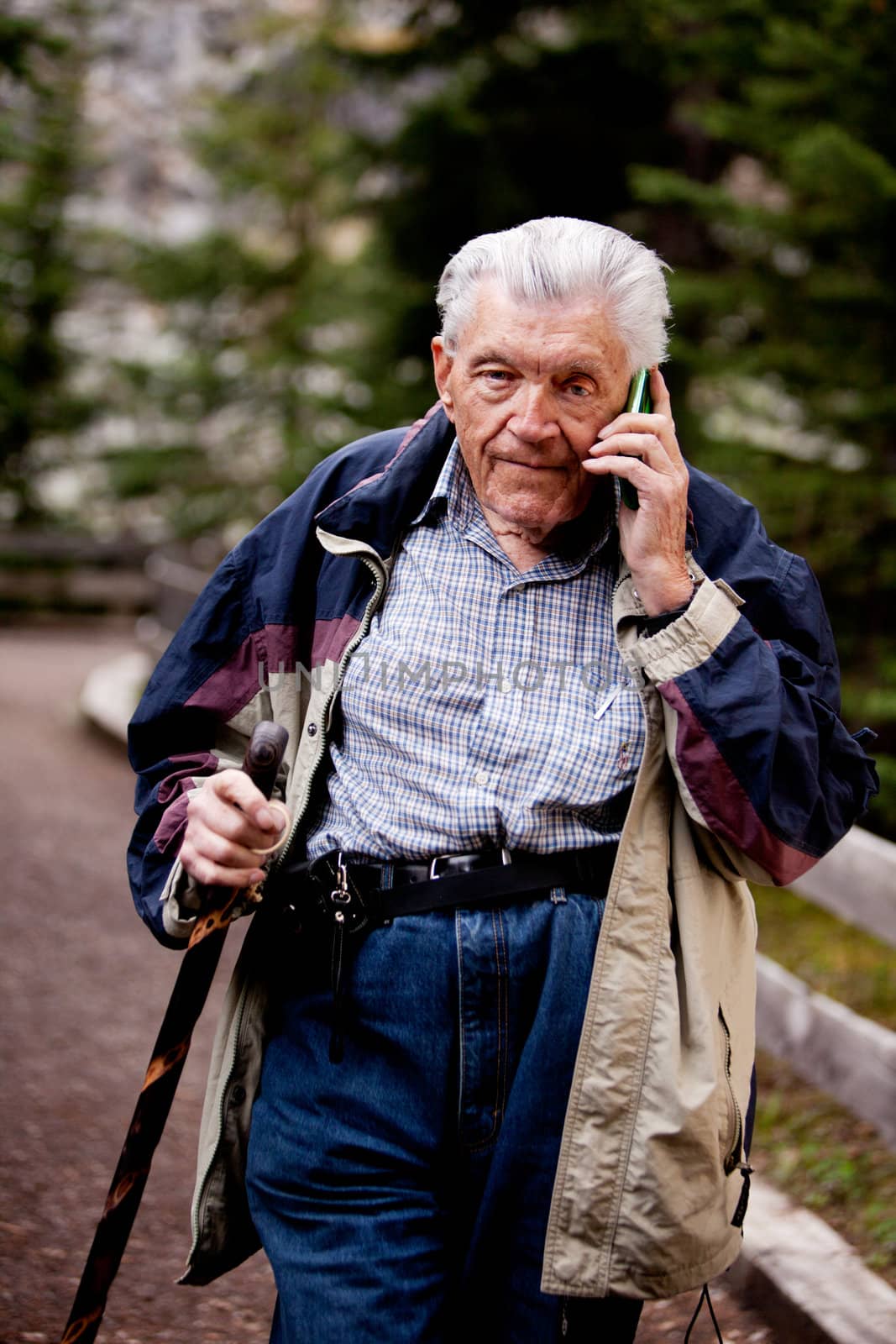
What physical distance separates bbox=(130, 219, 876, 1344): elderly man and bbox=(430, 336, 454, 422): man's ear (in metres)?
0.03

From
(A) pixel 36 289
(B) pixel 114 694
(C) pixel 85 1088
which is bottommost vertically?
Answer: (B) pixel 114 694

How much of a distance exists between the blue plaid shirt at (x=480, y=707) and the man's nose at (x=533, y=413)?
181mm

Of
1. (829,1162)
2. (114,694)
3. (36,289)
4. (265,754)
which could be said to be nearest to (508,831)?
(265,754)

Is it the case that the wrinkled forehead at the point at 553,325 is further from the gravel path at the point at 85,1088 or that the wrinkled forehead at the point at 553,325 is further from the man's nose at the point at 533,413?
the gravel path at the point at 85,1088

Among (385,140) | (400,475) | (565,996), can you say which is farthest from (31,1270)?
(385,140)

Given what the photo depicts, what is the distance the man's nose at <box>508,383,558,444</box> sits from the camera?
203cm

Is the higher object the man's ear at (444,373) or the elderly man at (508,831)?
the man's ear at (444,373)

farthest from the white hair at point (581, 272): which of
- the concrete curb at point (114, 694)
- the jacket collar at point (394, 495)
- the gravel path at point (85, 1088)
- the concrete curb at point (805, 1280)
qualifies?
the concrete curb at point (114, 694)

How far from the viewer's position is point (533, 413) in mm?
2025

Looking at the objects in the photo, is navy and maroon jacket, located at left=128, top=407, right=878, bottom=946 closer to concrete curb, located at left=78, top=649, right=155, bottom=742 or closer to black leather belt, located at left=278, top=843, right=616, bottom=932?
black leather belt, located at left=278, top=843, right=616, bottom=932

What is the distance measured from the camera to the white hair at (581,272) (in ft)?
6.53

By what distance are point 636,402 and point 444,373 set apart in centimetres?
36

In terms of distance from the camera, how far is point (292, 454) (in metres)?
9.71

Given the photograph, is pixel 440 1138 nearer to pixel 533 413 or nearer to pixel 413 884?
pixel 413 884
